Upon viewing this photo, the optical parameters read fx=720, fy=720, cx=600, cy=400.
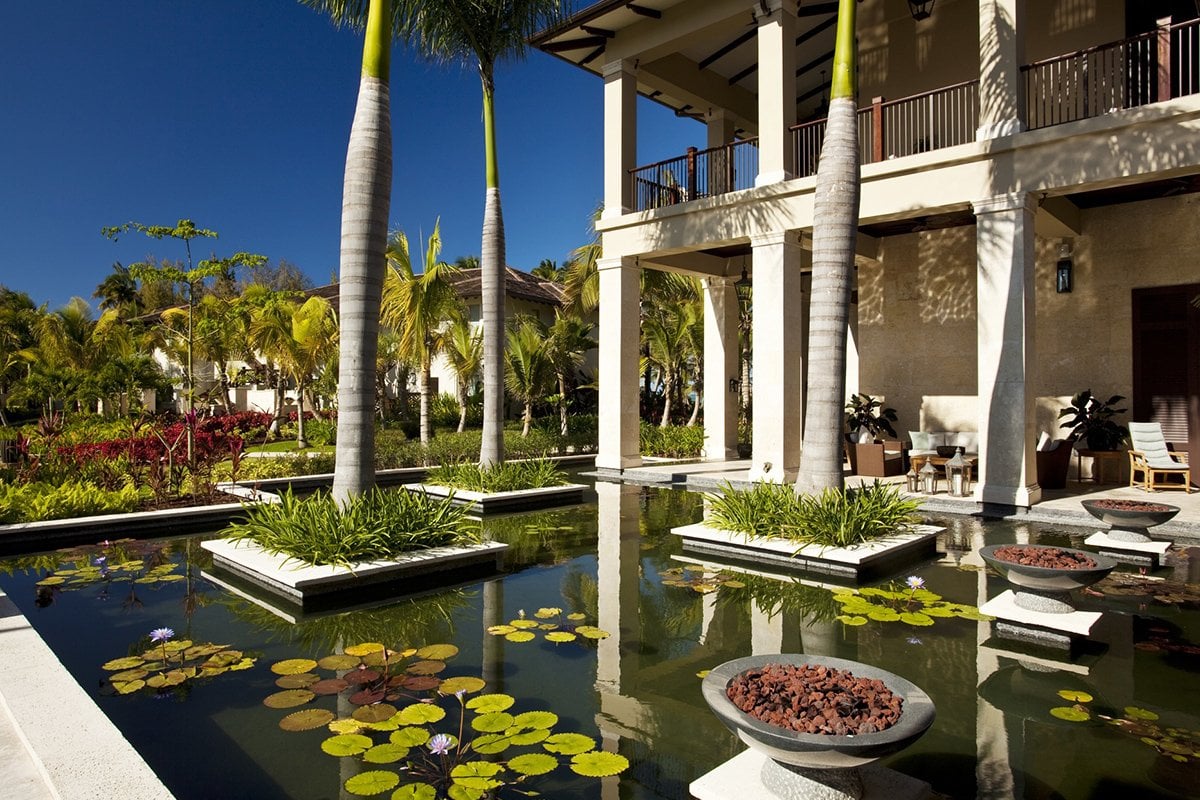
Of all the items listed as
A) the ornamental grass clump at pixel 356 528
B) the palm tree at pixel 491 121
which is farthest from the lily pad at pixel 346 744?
the palm tree at pixel 491 121

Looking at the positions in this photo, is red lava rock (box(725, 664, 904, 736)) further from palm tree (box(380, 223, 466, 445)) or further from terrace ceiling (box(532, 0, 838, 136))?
palm tree (box(380, 223, 466, 445))

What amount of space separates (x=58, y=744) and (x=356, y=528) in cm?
374

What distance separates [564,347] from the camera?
2130 cm

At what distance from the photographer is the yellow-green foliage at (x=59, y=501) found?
350 inches

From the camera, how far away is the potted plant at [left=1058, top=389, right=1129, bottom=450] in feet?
40.7

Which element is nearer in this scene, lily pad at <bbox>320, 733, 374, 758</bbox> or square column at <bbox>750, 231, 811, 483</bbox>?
lily pad at <bbox>320, 733, 374, 758</bbox>

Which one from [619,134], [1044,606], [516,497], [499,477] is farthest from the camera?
[619,134]

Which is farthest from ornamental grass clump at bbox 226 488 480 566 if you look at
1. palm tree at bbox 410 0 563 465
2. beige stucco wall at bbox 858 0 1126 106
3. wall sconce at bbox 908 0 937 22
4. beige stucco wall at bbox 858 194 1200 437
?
beige stucco wall at bbox 858 0 1126 106

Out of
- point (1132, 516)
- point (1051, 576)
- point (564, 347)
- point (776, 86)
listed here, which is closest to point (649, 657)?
point (1051, 576)

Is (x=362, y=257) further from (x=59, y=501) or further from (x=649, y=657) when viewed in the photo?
(x=59, y=501)

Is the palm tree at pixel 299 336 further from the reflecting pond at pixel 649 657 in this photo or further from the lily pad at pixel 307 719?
the lily pad at pixel 307 719

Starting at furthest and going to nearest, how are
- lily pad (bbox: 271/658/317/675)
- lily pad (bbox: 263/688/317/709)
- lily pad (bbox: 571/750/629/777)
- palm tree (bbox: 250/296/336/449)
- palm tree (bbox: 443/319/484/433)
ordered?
1. palm tree (bbox: 250/296/336/449)
2. palm tree (bbox: 443/319/484/433)
3. lily pad (bbox: 271/658/317/675)
4. lily pad (bbox: 263/688/317/709)
5. lily pad (bbox: 571/750/629/777)

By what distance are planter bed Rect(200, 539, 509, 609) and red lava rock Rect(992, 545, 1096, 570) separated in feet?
15.9

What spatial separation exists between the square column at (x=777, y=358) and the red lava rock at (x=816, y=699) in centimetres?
952
